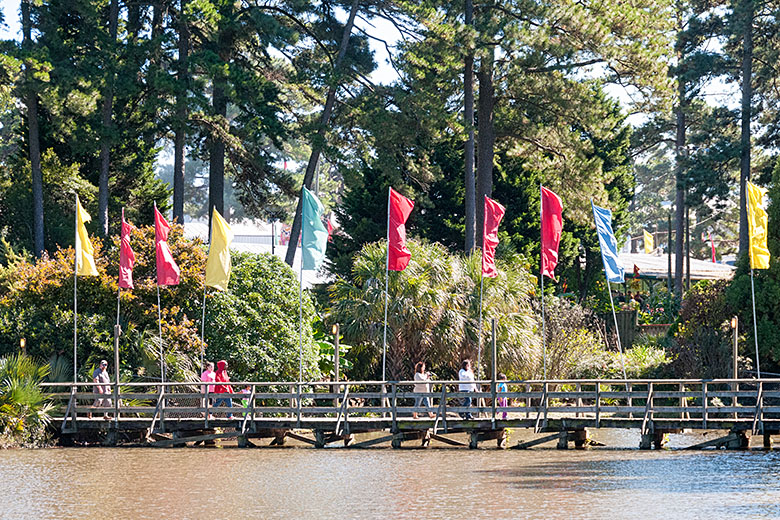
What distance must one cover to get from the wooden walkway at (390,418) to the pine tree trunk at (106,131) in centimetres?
1021

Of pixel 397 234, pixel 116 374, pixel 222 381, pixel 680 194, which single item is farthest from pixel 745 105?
pixel 116 374

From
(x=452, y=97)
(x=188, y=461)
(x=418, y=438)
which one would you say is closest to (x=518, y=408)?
(x=418, y=438)

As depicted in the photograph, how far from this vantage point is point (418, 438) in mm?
30906

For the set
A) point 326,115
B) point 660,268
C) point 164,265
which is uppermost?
point 326,115

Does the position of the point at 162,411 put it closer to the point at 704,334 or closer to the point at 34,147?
the point at 34,147

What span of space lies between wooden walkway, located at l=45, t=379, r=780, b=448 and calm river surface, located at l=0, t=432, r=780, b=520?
2.15ft

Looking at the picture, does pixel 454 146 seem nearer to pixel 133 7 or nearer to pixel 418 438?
pixel 133 7

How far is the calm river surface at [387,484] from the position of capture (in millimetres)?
20609

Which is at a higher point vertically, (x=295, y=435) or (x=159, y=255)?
(x=159, y=255)

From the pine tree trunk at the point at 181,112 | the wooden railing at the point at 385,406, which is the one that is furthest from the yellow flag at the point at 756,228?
the pine tree trunk at the point at 181,112

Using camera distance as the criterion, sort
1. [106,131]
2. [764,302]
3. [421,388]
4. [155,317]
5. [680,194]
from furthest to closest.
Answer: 1. [680,194]
2. [106,131]
3. [764,302]
4. [155,317]
5. [421,388]

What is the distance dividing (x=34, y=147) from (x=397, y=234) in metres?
16.7

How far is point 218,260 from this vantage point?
32719 mm

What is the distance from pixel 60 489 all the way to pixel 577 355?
20.0m
